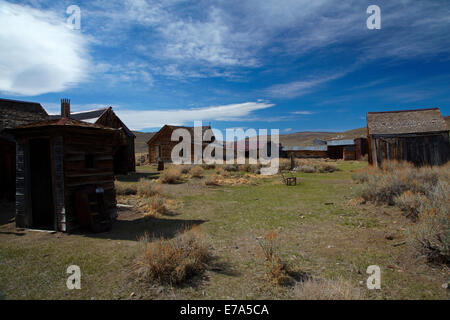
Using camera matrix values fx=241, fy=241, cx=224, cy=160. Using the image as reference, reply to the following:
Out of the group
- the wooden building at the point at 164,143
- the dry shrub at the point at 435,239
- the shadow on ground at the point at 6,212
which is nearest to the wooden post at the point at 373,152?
the dry shrub at the point at 435,239

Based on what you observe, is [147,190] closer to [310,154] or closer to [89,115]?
[89,115]

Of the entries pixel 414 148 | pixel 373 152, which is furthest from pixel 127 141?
pixel 414 148

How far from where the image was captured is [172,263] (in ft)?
12.8

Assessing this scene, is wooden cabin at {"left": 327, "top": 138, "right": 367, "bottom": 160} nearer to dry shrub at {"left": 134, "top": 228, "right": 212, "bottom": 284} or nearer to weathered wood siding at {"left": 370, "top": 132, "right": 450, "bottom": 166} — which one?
weathered wood siding at {"left": 370, "top": 132, "right": 450, "bottom": 166}

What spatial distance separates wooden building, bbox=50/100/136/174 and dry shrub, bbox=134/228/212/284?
46.6ft

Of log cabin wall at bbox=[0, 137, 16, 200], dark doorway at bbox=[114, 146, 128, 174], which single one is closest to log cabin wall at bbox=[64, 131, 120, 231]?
log cabin wall at bbox=[0, 137, 16, 200]

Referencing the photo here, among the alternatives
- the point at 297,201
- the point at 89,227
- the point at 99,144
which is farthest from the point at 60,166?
the point at 297,201

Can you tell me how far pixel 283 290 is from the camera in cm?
348

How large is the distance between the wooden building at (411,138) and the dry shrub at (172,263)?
1319 cm

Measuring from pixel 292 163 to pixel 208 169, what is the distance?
8.30 m

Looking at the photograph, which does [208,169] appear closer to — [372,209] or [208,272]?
[372,209]

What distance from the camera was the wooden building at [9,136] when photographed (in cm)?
969

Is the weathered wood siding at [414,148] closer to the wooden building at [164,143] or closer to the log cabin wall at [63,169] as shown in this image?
the log cabin wall at [63,169]

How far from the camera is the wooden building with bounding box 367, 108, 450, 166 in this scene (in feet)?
41.0
